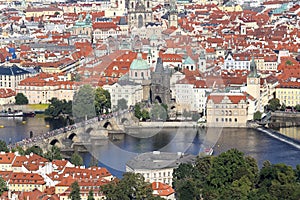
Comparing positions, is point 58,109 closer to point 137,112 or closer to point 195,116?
point 137,112

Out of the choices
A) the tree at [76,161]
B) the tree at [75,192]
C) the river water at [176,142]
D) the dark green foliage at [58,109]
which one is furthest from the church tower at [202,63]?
the tree at [75,192]

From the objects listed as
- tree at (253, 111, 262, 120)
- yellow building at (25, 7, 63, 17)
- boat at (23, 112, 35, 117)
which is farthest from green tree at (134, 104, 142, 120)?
yellow building at (25, 7, 63, 17)

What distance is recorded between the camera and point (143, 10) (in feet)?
125

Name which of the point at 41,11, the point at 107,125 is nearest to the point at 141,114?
the point at 107,125

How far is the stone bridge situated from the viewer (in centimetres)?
1970

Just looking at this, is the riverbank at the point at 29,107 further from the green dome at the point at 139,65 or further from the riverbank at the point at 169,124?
the riverbank at the point at 169,124

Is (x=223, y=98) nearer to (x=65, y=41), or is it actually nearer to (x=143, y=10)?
(x=65, y=41)

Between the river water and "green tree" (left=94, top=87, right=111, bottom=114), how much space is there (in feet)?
2.83

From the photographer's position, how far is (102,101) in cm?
2358

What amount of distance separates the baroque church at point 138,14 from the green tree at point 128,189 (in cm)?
2290

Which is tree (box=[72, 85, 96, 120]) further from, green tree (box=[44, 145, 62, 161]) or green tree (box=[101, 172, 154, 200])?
green tree (box=[101, 172, 154, 200])

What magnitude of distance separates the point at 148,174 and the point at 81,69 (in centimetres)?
1187

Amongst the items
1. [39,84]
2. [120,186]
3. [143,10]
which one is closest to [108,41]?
[143,10]

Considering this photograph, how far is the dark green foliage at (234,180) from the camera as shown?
48.1 feet
